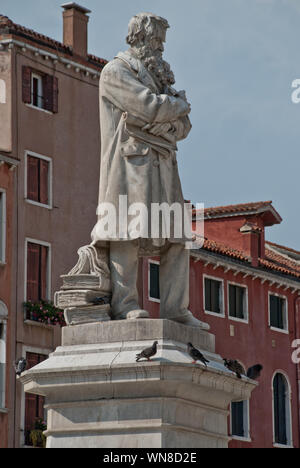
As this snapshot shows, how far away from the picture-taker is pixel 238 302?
51.5 m

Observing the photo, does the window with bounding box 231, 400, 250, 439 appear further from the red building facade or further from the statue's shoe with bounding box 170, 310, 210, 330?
the statue's shoe with bounding box 170, 310, 210, 330

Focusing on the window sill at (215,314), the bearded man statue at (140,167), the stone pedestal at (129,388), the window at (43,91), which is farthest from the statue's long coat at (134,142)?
the window sill at (215,314)

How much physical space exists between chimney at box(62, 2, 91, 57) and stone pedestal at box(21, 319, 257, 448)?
3221cm

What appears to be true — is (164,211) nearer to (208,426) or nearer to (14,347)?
(208,426)

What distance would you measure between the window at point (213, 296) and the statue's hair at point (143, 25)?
3589 centimetres

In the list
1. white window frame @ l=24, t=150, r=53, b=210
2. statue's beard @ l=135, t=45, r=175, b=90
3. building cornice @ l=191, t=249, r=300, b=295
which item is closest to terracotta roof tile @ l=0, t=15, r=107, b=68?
white window frame @ l=24, t=150, r=53, b=210

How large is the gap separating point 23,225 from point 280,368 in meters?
15.2

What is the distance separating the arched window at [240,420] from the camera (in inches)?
1959

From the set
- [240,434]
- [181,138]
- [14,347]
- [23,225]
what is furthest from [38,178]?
[181,138]

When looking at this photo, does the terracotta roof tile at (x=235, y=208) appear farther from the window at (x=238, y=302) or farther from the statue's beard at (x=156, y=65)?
the statue's beard at (x=156, y=65)

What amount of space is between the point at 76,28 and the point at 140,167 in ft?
107

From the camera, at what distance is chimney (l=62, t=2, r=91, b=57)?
4453cm

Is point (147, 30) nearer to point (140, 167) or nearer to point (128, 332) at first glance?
point (140, 167)

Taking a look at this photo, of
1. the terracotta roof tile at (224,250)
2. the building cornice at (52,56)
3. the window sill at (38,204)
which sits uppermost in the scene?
the building cornice at (52,56)
